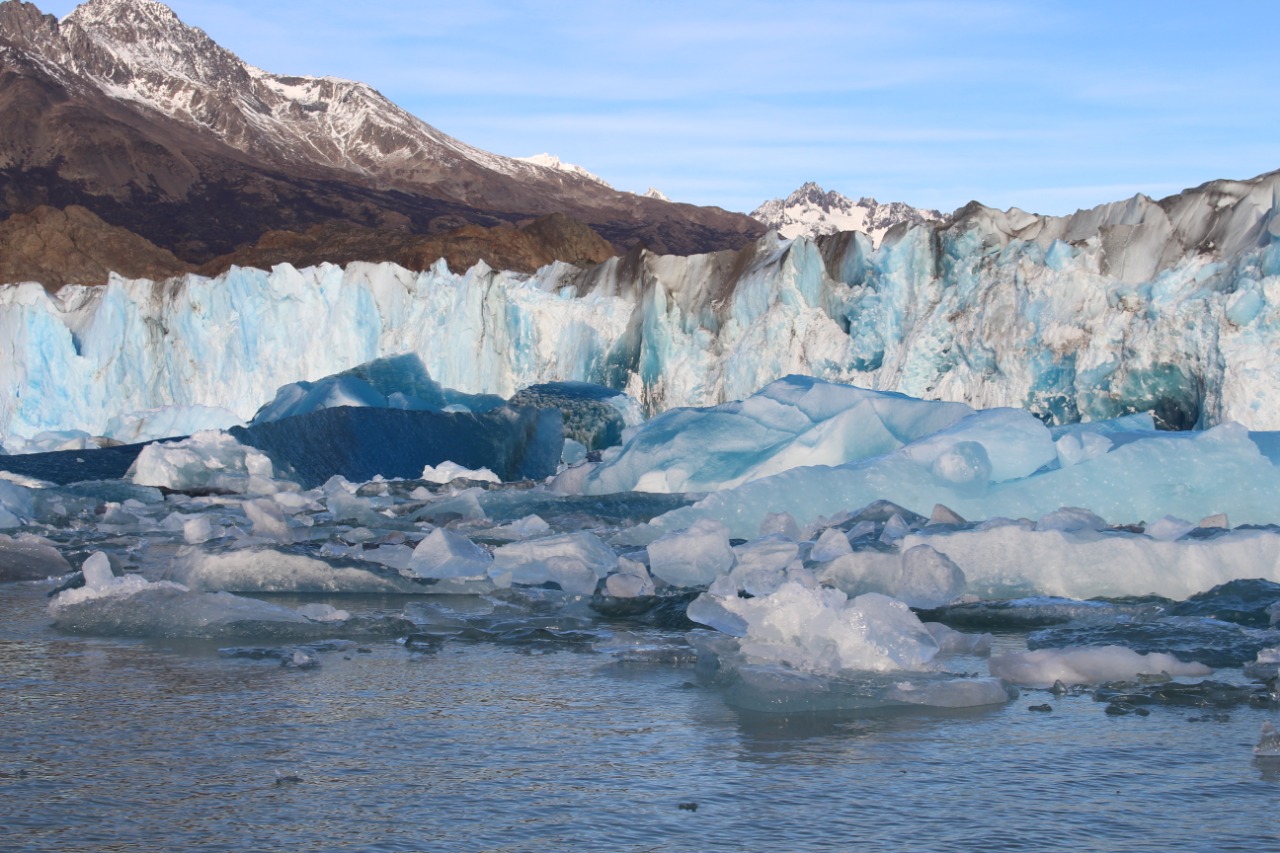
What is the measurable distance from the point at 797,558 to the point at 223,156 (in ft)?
202

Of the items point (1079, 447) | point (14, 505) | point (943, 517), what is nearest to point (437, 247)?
point (14, 505)

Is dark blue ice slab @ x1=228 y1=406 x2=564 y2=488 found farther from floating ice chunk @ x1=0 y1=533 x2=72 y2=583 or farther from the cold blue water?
the cold blue water

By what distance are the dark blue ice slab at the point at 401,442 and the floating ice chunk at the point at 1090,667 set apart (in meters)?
10.2

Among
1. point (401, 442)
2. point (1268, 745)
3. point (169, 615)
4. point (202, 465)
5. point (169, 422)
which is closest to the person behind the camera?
point (1268, 745)

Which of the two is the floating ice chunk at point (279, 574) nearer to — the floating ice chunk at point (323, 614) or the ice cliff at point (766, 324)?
the floating ice chunk at point (323, 614)

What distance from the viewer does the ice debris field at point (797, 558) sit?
369 centimetres

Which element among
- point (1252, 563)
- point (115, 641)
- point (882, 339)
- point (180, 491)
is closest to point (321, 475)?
point (180, 491)

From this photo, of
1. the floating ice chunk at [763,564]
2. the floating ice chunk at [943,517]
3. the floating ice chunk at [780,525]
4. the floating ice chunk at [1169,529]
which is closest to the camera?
the floating ice chunk at [763,564]

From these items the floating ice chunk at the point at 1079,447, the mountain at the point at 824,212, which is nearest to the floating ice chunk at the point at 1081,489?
the floating ice chunk at the point at 1079,447

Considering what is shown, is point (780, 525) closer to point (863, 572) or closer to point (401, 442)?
point (863, 572)

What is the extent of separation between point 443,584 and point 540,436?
845 cm

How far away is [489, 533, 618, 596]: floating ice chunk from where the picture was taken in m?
5.68

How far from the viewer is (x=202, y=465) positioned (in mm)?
12688

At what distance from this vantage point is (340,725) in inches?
125
